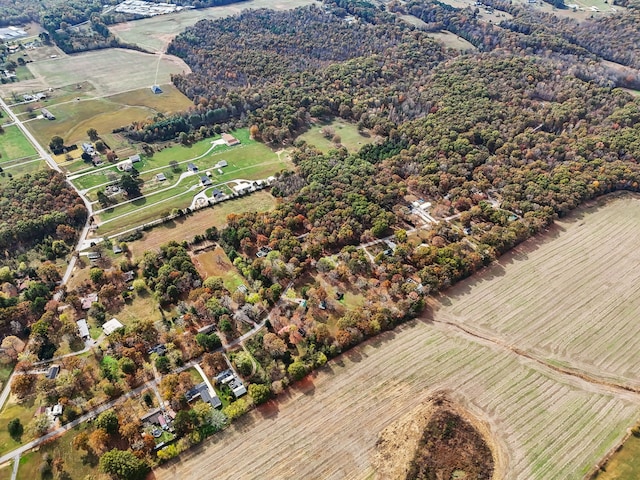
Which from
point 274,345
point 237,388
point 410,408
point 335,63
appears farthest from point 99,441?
point 335,63

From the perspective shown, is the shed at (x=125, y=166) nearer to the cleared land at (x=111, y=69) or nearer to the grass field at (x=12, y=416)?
the cleared land at (x=111, y=69)

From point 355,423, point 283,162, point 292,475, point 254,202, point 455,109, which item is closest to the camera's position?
point 292,475

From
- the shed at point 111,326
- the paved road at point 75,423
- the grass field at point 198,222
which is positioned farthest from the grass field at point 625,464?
the grass field at point 198,222

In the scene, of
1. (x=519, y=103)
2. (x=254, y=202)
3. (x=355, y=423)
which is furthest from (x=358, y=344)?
(x=519, y=103)

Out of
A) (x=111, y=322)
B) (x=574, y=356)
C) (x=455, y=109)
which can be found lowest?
(x=111, y=322)

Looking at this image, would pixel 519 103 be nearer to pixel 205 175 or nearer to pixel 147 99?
pixel 205 175

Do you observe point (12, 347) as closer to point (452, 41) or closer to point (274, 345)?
point (274, 345)

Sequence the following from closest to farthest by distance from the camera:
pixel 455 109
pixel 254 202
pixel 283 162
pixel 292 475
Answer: pixel 292 475 < pixel 254 202 < pixel 283 162 < pixel 455 109

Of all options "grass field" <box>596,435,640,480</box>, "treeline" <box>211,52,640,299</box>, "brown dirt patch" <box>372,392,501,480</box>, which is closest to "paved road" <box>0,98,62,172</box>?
"treeline" <box>211,52,640,299</box>
